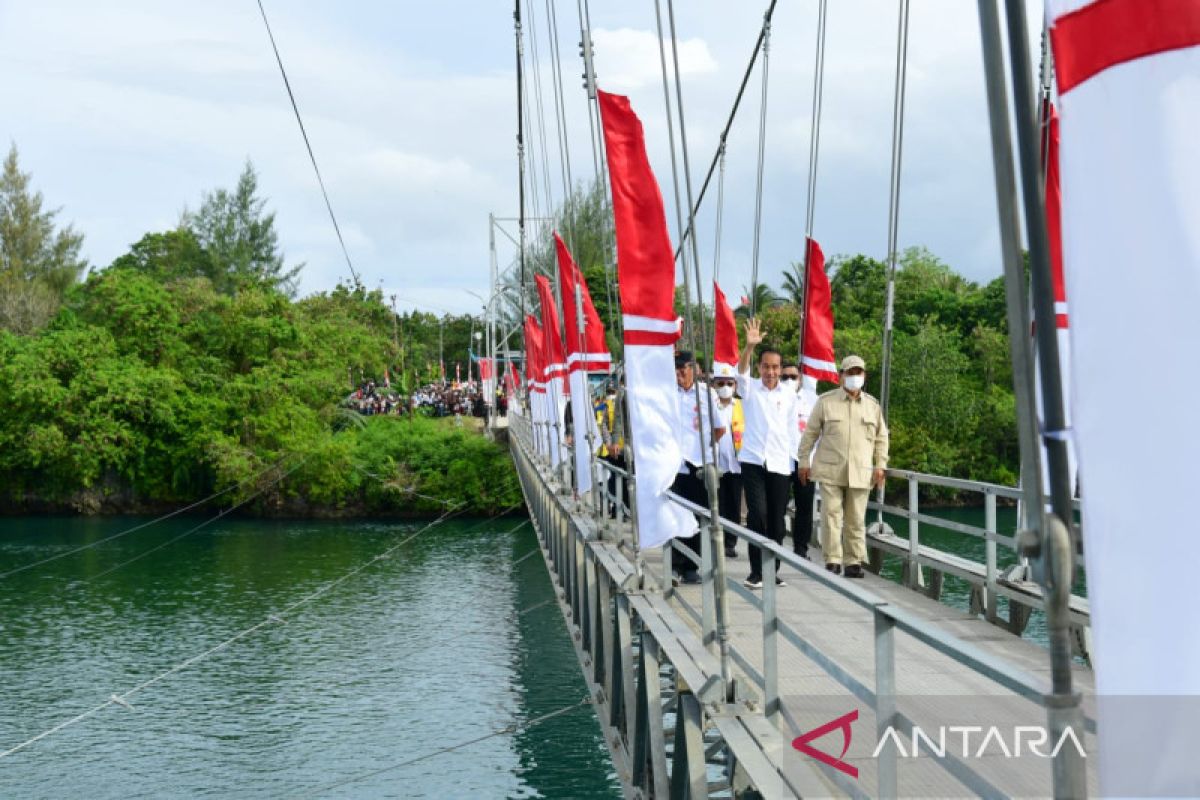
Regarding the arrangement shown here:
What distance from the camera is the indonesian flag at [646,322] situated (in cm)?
751

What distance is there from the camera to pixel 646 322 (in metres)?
7.54

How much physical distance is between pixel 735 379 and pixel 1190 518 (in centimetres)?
813

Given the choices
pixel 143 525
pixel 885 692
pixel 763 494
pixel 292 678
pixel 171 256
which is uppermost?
pixel 171 256

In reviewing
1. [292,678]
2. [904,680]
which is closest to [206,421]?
[292,678]

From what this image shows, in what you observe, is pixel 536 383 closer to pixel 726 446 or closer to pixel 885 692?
pixel 726 446

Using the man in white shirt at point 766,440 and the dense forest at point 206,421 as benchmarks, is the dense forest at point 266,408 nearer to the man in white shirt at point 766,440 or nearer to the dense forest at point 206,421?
the dense forest at point 206,421

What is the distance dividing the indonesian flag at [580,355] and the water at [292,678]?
144 inches

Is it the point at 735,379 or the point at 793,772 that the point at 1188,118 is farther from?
the point at 735,379

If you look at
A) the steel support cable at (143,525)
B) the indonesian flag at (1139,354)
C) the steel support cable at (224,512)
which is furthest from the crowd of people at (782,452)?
the steel support cable at (224,512)

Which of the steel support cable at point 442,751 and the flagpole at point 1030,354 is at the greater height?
the flagpole at point 1030,354

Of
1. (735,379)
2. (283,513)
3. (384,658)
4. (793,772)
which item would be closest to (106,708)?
(384,658)

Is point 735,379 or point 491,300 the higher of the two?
point 491,300

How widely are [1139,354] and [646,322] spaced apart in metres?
5.86

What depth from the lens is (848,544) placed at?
8.81 metres
